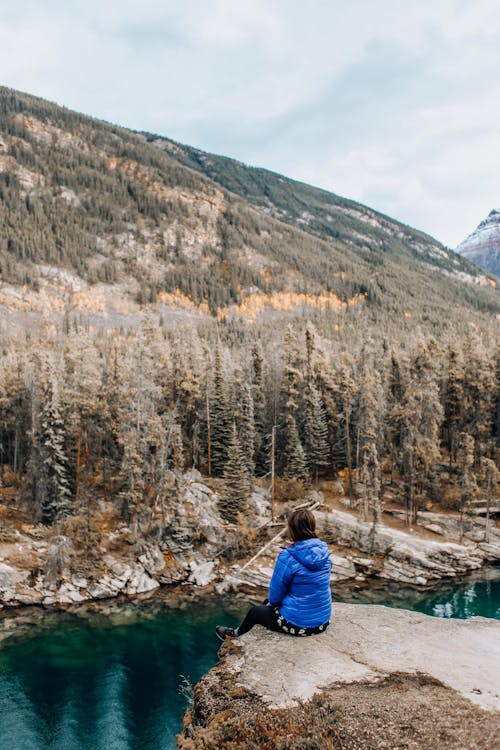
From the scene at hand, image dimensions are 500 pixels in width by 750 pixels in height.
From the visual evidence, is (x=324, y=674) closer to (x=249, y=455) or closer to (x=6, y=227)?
(x=249, y=455)

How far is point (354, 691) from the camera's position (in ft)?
18.4

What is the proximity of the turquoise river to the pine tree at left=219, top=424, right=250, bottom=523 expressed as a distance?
9827 millimetres

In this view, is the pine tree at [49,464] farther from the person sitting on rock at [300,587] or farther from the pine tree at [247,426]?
the person sitting on rock at [300,587]

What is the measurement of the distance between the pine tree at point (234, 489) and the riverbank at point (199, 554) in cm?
97

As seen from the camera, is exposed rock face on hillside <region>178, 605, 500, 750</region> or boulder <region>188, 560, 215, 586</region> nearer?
exposed rock face on hillside <region>178, 605, 500, 750</region>

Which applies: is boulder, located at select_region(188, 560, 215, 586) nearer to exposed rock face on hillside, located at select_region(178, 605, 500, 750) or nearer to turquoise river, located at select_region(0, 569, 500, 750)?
turquoise river, located at select_region(0, 569, 500, 750)

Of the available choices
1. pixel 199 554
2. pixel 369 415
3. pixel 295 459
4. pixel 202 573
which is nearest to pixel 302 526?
pixel 202 573

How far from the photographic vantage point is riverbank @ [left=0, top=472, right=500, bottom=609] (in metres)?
34.8

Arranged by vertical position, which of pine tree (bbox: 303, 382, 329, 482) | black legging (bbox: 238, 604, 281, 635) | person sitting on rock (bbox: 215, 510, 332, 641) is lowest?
pine tree (bbox: 303, 382, 329, 482)

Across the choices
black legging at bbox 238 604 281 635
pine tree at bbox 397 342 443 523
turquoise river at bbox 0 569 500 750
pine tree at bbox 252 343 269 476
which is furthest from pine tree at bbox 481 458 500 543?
black legging at bbox 238 604 281 635

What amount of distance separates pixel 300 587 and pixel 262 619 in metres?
1.01

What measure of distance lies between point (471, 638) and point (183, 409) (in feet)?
149

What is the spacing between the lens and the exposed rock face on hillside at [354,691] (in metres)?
4.73

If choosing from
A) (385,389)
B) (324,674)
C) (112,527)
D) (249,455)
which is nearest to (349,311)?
(385,389)
